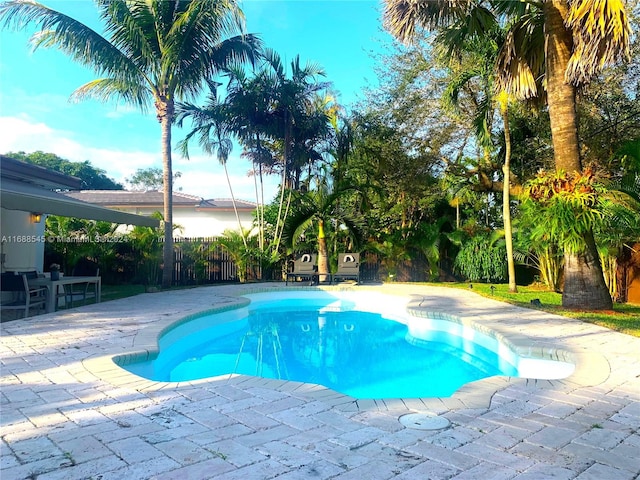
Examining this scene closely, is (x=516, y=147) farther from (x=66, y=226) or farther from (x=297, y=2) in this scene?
(x=66, y=226)

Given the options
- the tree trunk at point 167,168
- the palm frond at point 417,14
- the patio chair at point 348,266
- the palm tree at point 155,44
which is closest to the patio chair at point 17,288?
the tree trunk at point 167,168

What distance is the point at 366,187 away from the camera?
16.0 meters

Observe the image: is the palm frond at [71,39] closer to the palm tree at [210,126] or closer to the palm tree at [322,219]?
the palm tree at [210,126]

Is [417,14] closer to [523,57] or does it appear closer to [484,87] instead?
[523,57]

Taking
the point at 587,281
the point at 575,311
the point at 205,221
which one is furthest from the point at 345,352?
the point at 205,221

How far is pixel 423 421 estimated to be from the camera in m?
3.33

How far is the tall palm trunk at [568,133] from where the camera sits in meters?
8.16

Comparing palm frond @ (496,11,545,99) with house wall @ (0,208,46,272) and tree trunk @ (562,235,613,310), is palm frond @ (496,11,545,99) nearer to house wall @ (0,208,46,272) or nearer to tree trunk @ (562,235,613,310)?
tree trunk @ (562,235,613,310)

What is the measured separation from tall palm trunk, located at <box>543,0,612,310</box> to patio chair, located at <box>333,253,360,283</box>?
23.2 feet

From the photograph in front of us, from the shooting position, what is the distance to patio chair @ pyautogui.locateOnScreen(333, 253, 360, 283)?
14.2 m

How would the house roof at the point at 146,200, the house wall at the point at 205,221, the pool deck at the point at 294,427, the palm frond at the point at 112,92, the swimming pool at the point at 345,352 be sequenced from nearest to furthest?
the pool deck at the point at 294,427 < the swimming pool at the point at 345,352 < the palm frond at the point at 112,92 < the house roof at the point at 146,200 < the house wall at the point at 205,221

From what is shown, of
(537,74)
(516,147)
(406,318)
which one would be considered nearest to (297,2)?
(537,74)

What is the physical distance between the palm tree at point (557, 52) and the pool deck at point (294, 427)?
3185mm

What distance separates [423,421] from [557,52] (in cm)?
830
